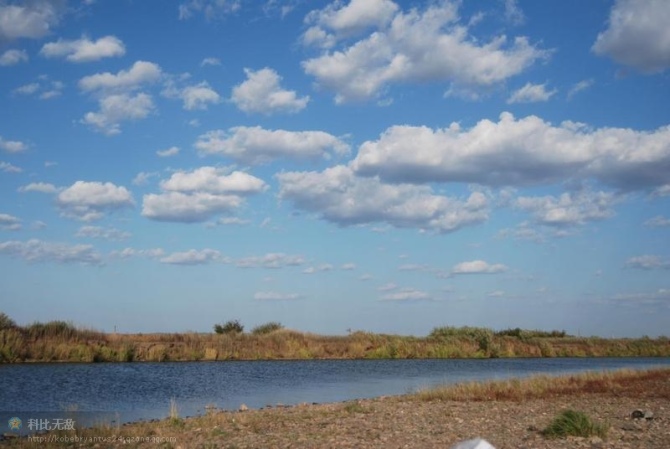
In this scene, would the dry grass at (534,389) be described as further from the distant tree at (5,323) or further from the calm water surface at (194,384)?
the distant tree at (5,323)

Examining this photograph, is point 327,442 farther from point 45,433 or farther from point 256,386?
point 256,386

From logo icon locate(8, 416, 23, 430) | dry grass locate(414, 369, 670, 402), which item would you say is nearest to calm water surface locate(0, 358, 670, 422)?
logo icon locate(8, 416, 23, 430)

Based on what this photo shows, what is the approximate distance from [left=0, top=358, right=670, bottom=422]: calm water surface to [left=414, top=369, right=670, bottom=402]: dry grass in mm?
4804

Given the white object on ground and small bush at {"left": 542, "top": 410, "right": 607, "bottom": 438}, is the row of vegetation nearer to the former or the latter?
small bush at {"left": 542, "top": 410, "right": 607, "bottom": 438}

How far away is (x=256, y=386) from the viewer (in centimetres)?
3036

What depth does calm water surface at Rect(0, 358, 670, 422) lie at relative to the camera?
901 inches

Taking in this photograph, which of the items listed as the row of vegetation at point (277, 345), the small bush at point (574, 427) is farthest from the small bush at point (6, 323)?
the small bush at point (574, 427)

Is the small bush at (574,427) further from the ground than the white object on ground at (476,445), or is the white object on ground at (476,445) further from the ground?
the white object on ground at (476,445)

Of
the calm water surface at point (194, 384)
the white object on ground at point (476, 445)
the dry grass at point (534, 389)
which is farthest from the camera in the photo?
the calm water surface at point (194, 384)

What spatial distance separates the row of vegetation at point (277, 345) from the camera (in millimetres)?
39781

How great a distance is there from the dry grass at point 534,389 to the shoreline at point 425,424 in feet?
0.15

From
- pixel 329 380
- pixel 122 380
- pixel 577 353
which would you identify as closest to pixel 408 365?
pixel 329 380

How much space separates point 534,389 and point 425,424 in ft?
30.9

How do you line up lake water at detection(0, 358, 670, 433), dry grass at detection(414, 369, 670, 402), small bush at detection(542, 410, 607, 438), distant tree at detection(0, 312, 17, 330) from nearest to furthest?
small bush at detection(542, 410, 607, 438) < dry grass at detection(414, 369, 670, 402) < lake water at detection(0, 358, 670, 433) < distant tree at detection(0, 312, 17, 330)
